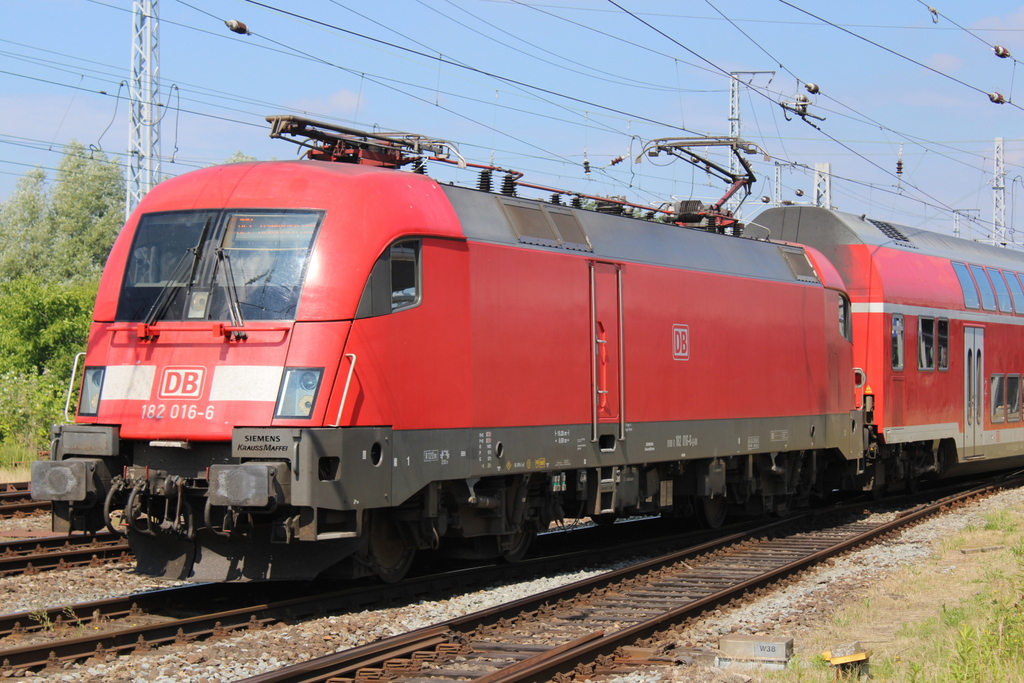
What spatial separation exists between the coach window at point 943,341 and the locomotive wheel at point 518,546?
10507 millimetres

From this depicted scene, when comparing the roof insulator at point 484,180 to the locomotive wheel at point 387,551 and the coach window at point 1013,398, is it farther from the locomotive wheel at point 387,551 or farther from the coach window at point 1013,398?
the coach window at point 1013,398

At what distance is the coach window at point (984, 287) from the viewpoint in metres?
20.6

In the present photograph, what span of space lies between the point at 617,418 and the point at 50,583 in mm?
5812

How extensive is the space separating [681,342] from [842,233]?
674 centimetres

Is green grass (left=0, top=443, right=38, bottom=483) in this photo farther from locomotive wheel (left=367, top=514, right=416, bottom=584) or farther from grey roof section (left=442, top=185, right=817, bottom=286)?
grey roof section (left=442, top=185, right=817, bottom=286)

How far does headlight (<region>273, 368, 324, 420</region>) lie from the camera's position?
849 cm

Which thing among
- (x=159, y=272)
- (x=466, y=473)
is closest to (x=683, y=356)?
(x=466, y=473)

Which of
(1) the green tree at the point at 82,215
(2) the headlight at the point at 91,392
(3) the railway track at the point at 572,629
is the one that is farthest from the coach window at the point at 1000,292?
(1) the green tree at the point at 82,215

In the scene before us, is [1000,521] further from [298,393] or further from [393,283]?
[298,393]

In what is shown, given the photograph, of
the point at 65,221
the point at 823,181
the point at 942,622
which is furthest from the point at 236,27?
the point at 65,221

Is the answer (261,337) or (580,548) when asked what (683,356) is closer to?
(580,548)

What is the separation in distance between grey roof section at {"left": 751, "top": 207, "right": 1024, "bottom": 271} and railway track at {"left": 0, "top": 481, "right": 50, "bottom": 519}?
41.7 feet

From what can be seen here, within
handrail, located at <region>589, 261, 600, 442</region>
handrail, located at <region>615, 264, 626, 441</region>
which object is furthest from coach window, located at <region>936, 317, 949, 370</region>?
handrail, located at <region>589, 261, 600, 442</region>

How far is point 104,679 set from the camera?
706 cm
